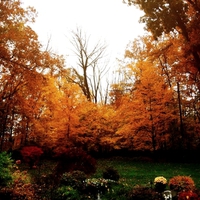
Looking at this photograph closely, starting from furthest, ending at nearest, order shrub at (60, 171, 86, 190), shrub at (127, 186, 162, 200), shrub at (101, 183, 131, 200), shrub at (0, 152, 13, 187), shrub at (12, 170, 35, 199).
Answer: shrub at (60, 171, 86, 190)
shrub at (0, 152, 13, 187)
shrub at (101, 183, 131, 200)
shrub at (12, 170, 35, 199)
shrub at (127, 186, 162, 200)

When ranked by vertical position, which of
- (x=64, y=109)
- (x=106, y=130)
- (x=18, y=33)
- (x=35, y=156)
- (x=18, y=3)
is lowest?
(x=35, y=156)

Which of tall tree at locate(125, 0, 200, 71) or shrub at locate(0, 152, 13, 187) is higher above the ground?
tall tree at locate(125, 0, 200, 71)

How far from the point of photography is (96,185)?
10422mm

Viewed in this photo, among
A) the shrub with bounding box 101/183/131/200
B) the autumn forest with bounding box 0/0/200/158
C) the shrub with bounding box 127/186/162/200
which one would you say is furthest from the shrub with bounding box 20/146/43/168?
the shrub with bounding box 127/186/162/200

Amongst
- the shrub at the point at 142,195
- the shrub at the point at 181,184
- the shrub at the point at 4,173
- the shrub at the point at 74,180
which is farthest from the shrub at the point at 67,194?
the shrub at the point at 181,184

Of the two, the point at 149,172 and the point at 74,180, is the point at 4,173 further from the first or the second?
the point at 149,172

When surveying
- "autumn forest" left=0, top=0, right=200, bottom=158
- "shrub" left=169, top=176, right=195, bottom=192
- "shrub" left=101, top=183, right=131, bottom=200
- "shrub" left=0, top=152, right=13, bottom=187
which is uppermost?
"autumn forest" left=0, top=0, right=200, bottom=158

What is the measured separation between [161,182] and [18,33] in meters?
9.55

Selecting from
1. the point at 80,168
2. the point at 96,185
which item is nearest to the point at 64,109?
the point at 80,168

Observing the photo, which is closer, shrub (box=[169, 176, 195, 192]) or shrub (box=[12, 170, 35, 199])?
shrub (box=[12, 170, 35, 199])

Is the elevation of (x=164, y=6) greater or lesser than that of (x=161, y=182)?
greater

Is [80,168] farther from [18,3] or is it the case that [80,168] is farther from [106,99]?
[106,99]

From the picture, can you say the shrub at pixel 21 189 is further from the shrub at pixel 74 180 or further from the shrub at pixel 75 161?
the shrub at pixel 75 161

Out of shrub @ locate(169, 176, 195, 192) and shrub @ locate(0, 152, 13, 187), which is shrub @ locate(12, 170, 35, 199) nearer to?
shrub @ locate(0, 152, 13, 187)
